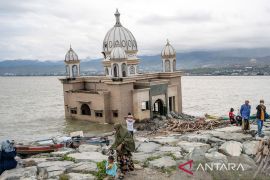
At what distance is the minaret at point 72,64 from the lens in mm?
37750

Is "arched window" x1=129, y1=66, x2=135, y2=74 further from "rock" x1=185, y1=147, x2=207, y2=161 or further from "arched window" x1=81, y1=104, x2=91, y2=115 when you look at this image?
"rock" x1=185, y1=147, x2=207, y2=161

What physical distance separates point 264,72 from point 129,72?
178 metres

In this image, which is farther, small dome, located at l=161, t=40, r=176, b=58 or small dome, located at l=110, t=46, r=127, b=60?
small dome, located at l=161, t=40, r=176, b=58

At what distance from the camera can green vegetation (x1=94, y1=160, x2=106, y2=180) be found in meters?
9.38

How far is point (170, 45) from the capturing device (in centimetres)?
3828

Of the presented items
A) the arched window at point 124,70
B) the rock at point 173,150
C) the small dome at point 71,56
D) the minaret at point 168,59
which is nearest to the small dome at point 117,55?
the arched window at point 124,70

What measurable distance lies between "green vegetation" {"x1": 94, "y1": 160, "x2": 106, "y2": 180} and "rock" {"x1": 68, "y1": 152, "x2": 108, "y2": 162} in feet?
2.33

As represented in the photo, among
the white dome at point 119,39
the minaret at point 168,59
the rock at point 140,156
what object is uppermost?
the white dome at point 119,39

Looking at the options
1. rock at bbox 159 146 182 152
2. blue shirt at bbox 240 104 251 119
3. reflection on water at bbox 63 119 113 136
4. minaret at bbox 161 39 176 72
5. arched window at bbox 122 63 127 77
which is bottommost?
reflection on water at bbox 63 119 113 136

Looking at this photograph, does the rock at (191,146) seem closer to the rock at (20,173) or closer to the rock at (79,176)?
the rock at (79,176)

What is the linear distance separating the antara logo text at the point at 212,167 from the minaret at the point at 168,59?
27.7m

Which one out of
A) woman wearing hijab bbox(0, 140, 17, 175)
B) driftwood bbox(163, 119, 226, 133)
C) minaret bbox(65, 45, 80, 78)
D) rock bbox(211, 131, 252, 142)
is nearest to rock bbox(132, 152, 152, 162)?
rock bbox(211, 131, 252, 142)

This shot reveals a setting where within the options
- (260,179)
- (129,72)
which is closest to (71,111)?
(129,72)

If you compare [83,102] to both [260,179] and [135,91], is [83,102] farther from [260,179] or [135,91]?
[260,179]
